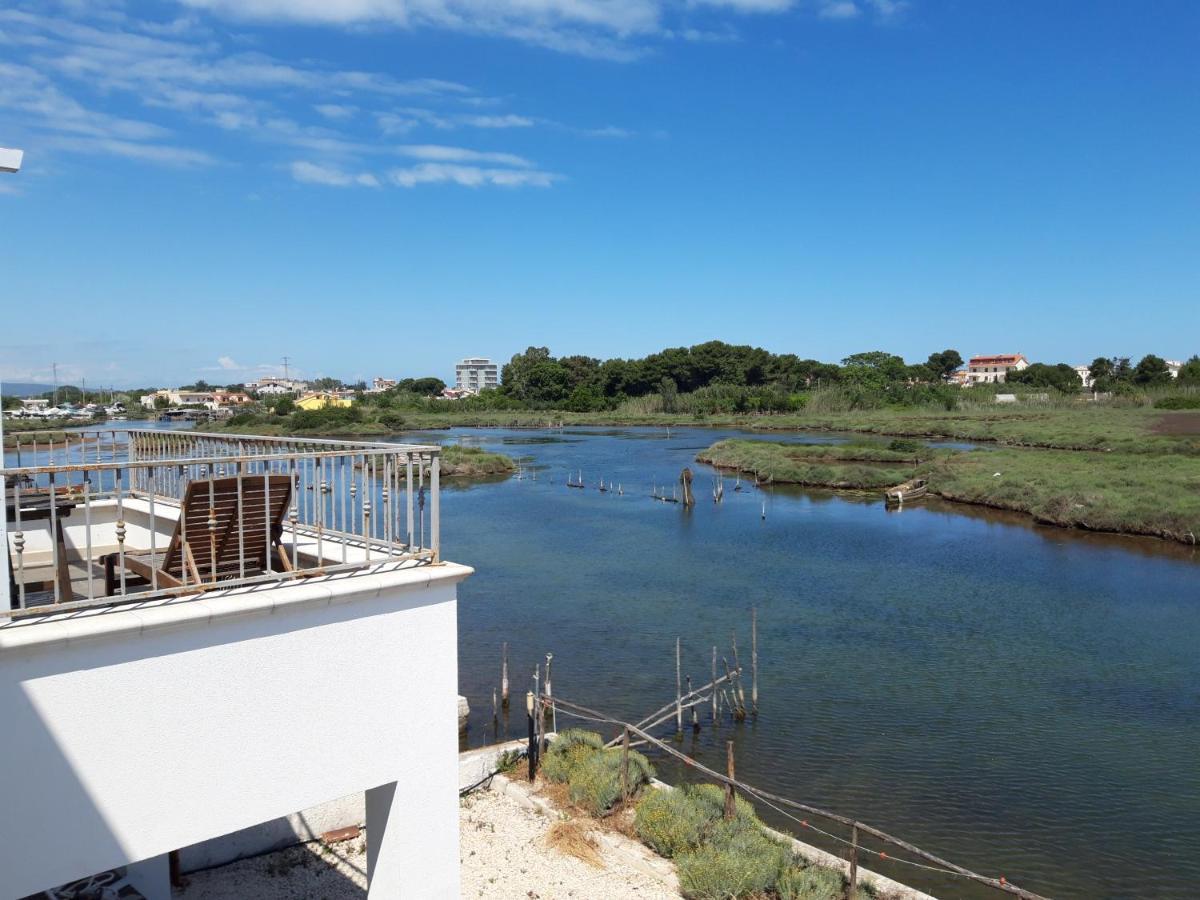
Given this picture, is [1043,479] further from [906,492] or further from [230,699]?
[230,699]

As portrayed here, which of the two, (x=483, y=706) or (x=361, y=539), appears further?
(x=483, y=706)

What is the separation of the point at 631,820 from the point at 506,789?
5.97ft

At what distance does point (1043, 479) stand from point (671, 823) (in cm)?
3644

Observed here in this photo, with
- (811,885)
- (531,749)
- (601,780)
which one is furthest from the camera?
(531,749)

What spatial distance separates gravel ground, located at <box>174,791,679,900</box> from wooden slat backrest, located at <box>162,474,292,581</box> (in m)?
3.81

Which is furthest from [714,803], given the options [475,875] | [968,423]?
[968,423]

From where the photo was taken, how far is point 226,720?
4.80 meters

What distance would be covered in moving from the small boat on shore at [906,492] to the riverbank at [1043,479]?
0.62 metres

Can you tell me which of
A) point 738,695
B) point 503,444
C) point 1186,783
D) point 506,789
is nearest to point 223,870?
point 506,789

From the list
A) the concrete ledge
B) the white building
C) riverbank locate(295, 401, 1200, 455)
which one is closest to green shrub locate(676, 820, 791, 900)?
the white building

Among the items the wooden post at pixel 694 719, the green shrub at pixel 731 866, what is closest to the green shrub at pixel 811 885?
the green shrub at pixel 731 866

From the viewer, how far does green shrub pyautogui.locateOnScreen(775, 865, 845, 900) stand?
28.8 ft

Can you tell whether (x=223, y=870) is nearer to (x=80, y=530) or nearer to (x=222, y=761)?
(x=80, y=530)

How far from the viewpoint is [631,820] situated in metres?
10.4
